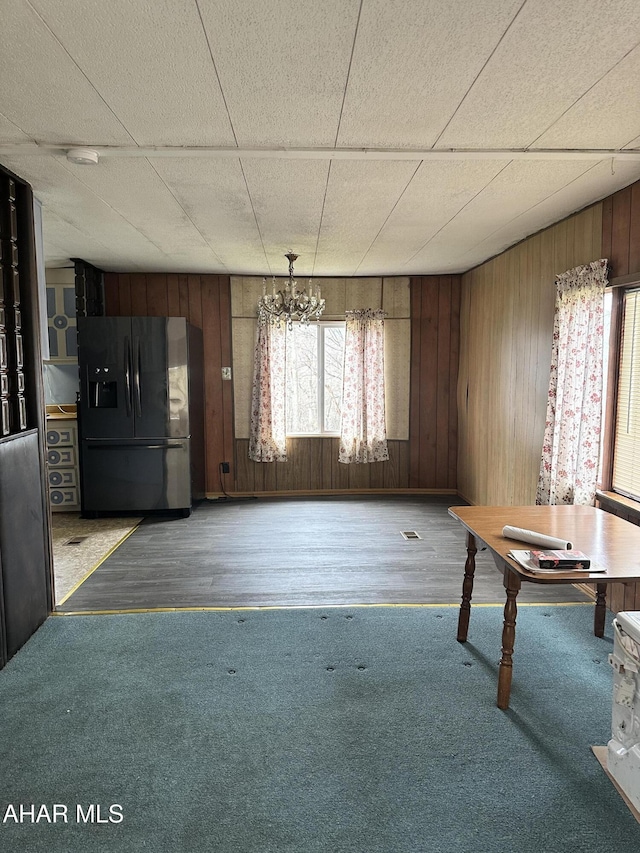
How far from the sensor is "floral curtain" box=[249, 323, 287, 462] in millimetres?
5715

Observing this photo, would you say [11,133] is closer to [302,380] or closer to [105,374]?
[105,374]

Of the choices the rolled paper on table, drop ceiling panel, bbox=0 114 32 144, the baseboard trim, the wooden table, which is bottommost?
the baseboard trim

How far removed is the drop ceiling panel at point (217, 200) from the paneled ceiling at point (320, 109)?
0.02 metres

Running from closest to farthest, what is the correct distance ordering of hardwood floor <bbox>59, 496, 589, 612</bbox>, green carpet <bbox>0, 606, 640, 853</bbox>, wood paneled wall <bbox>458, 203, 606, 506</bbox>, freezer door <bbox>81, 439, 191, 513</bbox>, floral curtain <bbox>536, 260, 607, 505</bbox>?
1. green carpet <bbox>0, 606, 640, 853</bbox>
2. floral curtain <bbox>536, 260, 607, 505</bbox>
3. hardwood floor <bbox>59, 496, 589, 612</bbox>
4. wood paneled wall <bbox>458, 203, 606, 506</bbox>
5. freezer door <bbox>81, 439, 191, 513</bbox>

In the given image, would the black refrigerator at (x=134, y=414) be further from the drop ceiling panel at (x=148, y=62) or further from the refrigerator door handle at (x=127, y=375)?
the drop ceiling panel at (x=148, y=62)

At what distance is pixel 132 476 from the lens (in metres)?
4.91

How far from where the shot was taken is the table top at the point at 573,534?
1915 mm

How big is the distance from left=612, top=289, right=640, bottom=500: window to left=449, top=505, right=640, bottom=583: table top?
434 millimetres

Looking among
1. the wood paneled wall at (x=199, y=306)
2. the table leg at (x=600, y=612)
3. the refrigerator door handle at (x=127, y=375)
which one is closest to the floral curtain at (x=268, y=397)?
the wood paneled wall at (x=199, y=306)

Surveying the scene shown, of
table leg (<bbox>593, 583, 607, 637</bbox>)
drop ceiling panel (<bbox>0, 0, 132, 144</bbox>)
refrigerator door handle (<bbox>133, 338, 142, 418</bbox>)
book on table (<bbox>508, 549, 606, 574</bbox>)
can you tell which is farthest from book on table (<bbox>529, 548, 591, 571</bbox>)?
refrigerator door handle (<bbox>133, 338, 142, 418</bbox>)

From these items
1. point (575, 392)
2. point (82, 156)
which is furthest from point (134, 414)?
point (575, 392)

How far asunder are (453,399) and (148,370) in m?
3.25

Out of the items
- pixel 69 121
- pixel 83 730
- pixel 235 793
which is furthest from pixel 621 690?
pixel 69 121

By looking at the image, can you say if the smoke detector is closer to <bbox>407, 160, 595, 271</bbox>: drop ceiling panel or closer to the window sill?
<bbox>407, 160, 595, 271</bbox>: drop ceiling panel
